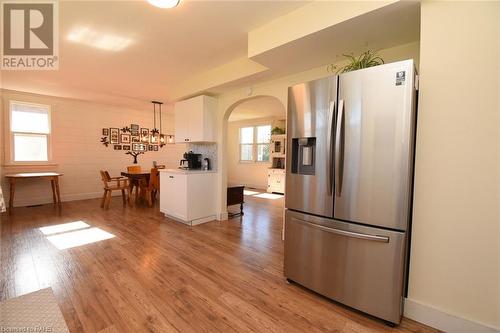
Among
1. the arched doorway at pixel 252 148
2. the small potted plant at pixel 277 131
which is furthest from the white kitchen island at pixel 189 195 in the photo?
the small potted plant at pixel 277 131

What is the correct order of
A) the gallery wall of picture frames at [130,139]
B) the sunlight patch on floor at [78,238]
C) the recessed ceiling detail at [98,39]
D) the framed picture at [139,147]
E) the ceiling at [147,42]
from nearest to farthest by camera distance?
the ceiling at [147,42], the recessed ceiling detail at [98,39], the sunlight patch on floor at [78,238], the gallery wall of picture frames at [130,139], the framed picture at [139,147]

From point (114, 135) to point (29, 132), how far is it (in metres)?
1.70

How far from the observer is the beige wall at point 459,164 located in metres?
1.38

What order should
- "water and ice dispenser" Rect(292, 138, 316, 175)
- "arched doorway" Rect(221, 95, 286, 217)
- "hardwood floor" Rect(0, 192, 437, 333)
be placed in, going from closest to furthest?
"hardwood floor" Rect(0, 192, 437, 333) < "water and ice dispenser" Rect(292, 138, 316, 175) < "arched doorway" Rect(221, 95, 286, 217)

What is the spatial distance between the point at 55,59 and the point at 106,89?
1432mm

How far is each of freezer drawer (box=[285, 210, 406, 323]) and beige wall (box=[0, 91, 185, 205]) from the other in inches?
237

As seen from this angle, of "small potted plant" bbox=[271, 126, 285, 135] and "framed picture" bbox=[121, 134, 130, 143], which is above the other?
"small potted plant" bbox=[271, 126, 285, 135]

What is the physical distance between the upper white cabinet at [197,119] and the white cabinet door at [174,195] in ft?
2.51

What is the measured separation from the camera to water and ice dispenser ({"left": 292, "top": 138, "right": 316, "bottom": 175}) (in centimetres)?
199

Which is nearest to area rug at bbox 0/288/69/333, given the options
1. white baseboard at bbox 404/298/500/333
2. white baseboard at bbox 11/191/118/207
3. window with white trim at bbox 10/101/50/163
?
white baseboard at bbox 404/298/500/333

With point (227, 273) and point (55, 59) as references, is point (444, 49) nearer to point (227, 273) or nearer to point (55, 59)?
point (227, 273)

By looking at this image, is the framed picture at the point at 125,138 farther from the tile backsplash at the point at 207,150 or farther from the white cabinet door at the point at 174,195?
the white cabinet door at the point at 174,195

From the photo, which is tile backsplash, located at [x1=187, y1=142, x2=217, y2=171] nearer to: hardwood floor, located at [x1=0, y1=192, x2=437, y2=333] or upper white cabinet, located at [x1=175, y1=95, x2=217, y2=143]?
upper white cabinet, located at [x1=175, y1=95, x2=217, y2=143]

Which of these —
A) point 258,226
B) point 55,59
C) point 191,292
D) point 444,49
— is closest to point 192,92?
point 55,59
